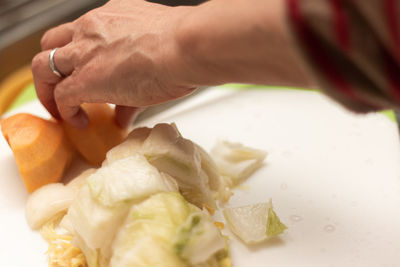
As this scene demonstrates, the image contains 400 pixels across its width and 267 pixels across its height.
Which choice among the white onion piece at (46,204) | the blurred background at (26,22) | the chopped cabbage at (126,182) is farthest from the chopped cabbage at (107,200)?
the blurred background at (26,22)

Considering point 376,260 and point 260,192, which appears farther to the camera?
point 260,192

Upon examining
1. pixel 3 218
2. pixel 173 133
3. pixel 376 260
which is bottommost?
pixel 376 260

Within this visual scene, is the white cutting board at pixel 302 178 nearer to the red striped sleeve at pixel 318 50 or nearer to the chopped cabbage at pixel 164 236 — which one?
the chopped cabbage at pixel 164 236

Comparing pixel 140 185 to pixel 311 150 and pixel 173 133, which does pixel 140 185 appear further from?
pixel 311 150

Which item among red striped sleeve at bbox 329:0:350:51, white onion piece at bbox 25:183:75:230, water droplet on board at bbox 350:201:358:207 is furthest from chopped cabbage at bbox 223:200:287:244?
red striped sleeve at bbox 329:0:350:51

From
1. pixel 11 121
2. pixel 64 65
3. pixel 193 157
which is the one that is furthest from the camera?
pixel 11 121

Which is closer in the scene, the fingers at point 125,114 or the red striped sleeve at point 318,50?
the red striped sleeve at point 318,50

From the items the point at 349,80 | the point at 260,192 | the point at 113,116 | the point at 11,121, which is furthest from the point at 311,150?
the point at 11,121
